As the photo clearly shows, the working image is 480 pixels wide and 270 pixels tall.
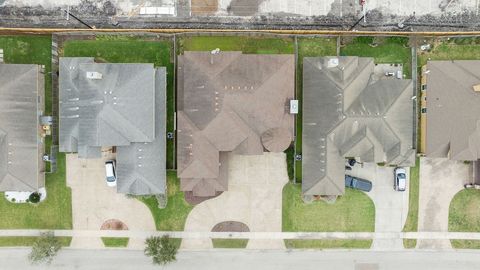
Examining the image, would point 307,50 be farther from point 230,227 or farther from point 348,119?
point 230,227

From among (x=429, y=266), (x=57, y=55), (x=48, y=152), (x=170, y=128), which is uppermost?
(x=57, y=55)

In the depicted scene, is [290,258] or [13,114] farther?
[290,258]

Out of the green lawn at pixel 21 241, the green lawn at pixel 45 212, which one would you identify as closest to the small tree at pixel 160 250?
the green lawn at pixel 21 241

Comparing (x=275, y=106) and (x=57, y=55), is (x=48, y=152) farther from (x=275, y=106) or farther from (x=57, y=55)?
(x=275, y=106)

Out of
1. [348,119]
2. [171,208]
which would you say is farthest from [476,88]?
[171,208]

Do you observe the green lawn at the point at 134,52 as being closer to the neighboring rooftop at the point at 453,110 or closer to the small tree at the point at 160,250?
the small tree at the point at 160,250

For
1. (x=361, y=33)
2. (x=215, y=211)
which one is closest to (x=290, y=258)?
(x=215, y=211)

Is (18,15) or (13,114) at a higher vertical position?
(18,15)
